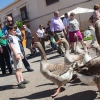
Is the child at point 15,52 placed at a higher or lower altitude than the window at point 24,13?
lower

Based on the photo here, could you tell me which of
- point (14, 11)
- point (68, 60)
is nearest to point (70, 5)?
point (14, 11)

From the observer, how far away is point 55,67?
5.18m

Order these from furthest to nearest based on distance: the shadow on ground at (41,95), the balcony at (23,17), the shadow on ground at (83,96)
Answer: the balcony at (23,17) < the shadow on ground at (41,95) < the shadow on ground at (83,96)

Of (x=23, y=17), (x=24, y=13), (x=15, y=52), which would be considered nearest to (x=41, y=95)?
(x=15, y=52)

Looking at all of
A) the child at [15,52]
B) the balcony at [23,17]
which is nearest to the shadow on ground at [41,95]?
the child at [15,52]

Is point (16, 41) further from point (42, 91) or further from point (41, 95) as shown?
point (41, 95)

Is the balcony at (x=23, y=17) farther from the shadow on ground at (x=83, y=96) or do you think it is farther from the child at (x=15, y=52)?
the shadow on ground at (x=83, y=96)

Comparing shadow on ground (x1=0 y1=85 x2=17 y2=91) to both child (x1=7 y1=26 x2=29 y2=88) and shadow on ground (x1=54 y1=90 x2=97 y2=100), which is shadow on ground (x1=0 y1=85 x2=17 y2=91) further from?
shadow on ground (x1=54 y1=90 x2=97 y2=100)

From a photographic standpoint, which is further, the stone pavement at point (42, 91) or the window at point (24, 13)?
the window at point (24, 13)

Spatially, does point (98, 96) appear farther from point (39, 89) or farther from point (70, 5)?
point (70, 5)

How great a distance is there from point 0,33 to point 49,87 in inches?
129

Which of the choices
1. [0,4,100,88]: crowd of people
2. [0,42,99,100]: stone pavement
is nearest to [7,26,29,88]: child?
[0,4,100,88]: crowd of people

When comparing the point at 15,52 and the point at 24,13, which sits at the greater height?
the point at 24,13

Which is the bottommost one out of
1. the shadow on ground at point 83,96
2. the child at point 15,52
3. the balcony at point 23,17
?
the shadow on ground at point 83,96
